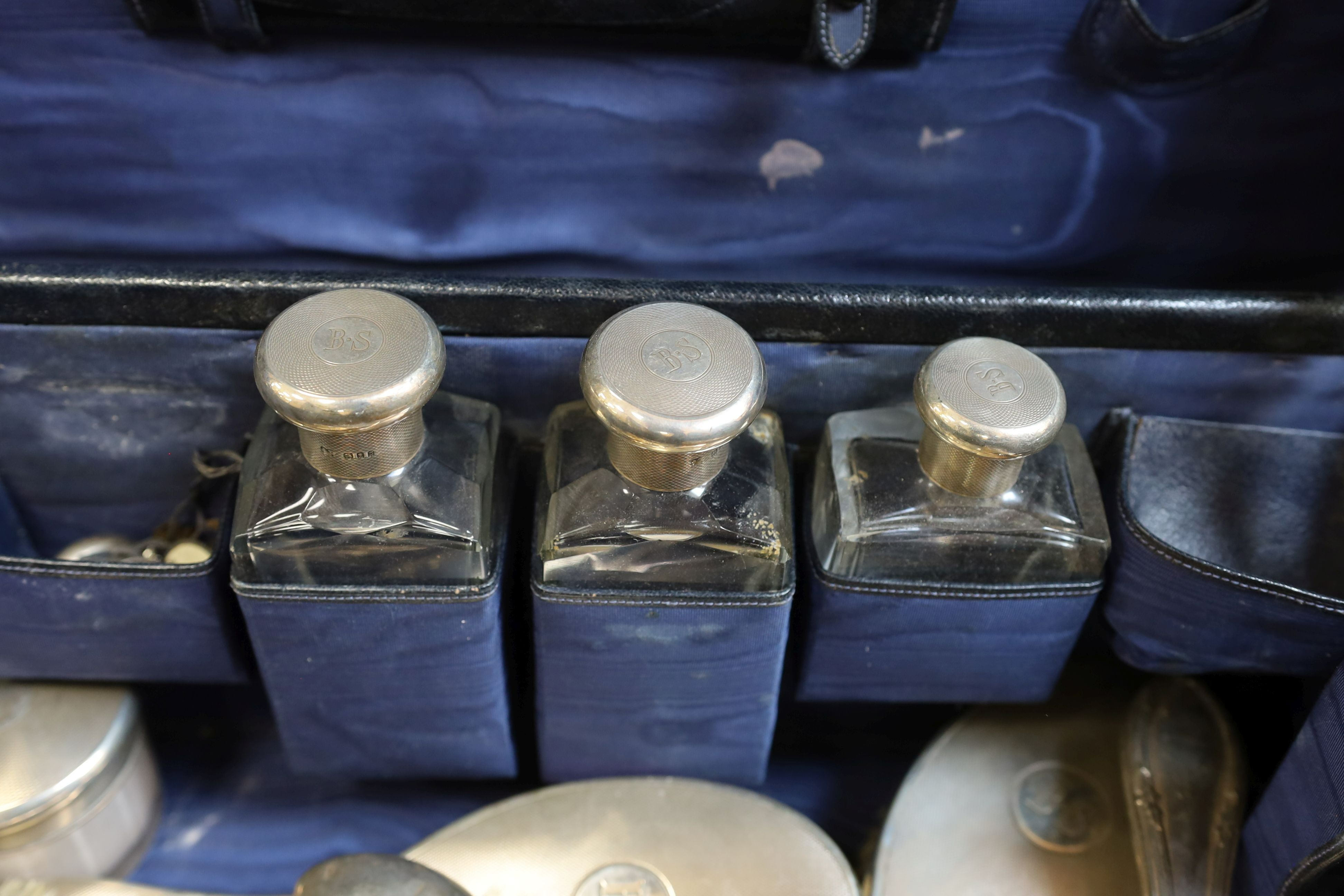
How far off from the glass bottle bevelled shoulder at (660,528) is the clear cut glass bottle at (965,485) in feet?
0.12

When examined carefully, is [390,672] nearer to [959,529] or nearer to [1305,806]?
[959,529]

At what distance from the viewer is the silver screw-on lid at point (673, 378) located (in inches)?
17.3

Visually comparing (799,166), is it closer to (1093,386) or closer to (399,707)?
(1093,386)

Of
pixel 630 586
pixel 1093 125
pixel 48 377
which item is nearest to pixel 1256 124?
pixel 1093 125

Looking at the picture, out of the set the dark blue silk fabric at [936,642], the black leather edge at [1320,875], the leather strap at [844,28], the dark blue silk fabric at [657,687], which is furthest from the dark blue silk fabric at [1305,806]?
the leather strap at [844,28]

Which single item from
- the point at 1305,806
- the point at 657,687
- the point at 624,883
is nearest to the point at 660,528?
the point at 657,687

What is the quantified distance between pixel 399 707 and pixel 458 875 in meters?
0.09

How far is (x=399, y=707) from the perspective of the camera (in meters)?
0.57

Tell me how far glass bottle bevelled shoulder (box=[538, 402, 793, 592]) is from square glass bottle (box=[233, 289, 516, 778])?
4 cm

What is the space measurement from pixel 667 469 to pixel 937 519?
13cm

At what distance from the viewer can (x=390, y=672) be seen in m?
0.54

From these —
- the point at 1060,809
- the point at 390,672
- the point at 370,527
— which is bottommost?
the point at 1060,809

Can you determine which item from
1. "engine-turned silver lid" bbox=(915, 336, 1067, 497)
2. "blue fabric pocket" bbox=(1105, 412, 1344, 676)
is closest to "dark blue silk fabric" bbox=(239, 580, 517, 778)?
"engine-turned silver lid" bbox=(915, 336, 1067, 497)

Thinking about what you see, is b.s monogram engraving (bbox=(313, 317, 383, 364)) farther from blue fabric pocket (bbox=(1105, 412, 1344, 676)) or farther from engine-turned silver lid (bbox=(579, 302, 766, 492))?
blue fabric pocket (bbox=(1105, 412, 1344, 676))
